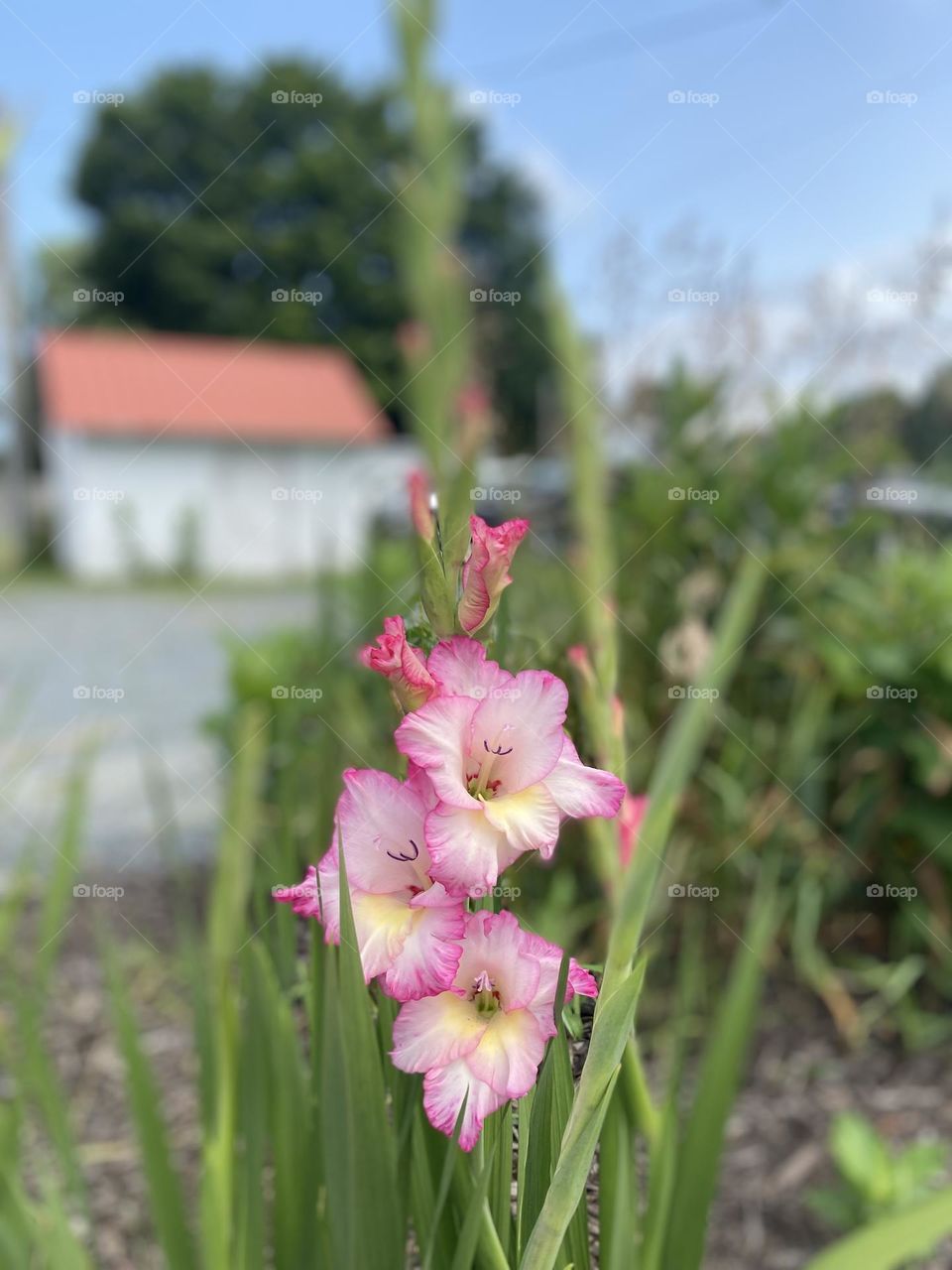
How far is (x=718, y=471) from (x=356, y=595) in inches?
31.8

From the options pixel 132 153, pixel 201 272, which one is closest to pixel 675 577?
pixel 201 272

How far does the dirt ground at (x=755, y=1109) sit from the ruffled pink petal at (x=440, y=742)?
1063 millimetres

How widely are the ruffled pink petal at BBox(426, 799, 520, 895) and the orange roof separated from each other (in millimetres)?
14379

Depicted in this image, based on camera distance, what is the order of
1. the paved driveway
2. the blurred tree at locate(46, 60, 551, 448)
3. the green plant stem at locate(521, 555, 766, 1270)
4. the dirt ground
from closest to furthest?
the green plant stem at locate(521, 555, 766, 1270) < the dirt ground < the paved driveway < the blurred tree at locate(46, 60, 551, 448)

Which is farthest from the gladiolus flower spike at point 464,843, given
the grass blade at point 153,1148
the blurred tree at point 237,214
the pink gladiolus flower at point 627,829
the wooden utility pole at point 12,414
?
the blurred tree at point 237,214

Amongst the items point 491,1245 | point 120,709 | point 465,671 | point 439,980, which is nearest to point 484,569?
point 465,671

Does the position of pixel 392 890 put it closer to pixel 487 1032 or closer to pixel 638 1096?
pixel 487 1032

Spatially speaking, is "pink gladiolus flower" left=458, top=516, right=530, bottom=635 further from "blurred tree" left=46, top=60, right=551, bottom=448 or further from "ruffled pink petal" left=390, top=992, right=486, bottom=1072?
"blurred tree" left=46, top=60, right=551, bottom=448

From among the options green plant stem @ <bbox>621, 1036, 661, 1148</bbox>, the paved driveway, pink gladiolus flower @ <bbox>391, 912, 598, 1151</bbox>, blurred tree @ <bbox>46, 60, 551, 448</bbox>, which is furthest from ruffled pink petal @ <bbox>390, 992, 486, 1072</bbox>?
blurred tree @ <bbox>46, 60, 551, 448</bbox>

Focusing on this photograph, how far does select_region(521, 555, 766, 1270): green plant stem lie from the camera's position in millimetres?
296

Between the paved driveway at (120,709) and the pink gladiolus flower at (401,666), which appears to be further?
the paved driveway at (120,709)

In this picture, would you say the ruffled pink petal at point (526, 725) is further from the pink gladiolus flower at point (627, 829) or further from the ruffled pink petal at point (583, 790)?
the pink gladiolus flower at point (627, 829)

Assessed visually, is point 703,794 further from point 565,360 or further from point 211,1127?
point 565,360

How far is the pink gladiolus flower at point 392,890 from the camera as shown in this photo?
36 centimetres
